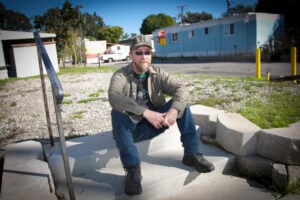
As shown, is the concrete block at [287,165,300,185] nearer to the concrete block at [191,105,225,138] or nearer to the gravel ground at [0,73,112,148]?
the concrete block at [191,105,225,138]

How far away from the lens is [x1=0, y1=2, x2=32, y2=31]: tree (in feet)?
233

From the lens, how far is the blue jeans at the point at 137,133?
7.35 ft

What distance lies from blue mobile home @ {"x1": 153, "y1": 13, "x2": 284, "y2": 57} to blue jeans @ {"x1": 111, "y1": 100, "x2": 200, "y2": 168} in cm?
2160

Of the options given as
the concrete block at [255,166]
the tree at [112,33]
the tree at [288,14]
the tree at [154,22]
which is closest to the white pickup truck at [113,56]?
the tree at [288,14]

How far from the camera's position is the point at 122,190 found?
228 cm

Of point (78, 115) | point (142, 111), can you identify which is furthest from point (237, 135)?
point (78, 115)

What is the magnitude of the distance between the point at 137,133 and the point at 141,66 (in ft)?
2.19

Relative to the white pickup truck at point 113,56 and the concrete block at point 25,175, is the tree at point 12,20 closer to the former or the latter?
the white pickup truck at point 113,56

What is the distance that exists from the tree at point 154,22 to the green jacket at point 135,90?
54150 mm

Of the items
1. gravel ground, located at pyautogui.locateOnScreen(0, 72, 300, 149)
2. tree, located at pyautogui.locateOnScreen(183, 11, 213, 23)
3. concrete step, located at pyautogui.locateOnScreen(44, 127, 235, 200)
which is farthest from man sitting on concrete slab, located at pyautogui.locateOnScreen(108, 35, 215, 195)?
tree, located at pyautogui.locateOnScreen(183, 11, 213, 23)

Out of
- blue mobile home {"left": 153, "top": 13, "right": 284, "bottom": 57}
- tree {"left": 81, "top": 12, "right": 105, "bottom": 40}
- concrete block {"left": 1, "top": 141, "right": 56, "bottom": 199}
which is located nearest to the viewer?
concrete block {"left": 1, "top": 141, "right": 56, "bottom": 199}

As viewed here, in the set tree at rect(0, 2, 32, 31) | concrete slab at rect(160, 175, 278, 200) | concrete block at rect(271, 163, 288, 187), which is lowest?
concrete slab at rect(160, 175, 278, 200)

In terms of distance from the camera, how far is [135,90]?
2676 millimetres

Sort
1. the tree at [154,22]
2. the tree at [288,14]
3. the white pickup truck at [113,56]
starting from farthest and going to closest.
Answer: the tree at [154,22]
the white pickup truck at [113,56]
the tree at [288,14]
